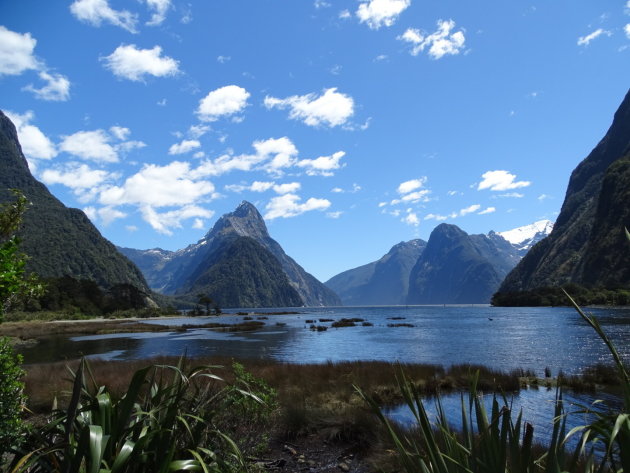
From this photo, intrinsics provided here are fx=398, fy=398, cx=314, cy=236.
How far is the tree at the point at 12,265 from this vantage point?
15.7 ft

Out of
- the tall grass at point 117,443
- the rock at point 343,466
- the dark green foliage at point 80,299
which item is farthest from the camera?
the dark green foliage at point 80,299

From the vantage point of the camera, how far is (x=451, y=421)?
45.5 feet

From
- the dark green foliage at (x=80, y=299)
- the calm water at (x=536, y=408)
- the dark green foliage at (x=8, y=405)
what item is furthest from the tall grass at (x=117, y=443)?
the dark green foliage at (x=80, y=299)

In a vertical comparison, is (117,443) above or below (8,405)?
below

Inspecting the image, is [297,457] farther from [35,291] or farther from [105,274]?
[105,274]

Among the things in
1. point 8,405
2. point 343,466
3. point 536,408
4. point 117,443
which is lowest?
point 536,408

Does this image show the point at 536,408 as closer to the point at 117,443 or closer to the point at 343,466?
the point at 343,466

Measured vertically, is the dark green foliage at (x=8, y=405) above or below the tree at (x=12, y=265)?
below

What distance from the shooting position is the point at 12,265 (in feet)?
16.2

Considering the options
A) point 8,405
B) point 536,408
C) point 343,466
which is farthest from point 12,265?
point 536,408

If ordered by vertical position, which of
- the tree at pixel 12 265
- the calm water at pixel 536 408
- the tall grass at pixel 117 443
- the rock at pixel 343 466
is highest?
the tree at pixel 12 265

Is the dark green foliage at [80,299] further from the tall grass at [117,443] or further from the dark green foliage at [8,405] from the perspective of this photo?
the tall grass at [117,443]

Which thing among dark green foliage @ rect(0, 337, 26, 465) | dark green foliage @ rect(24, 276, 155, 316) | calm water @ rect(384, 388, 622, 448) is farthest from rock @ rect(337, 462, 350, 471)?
dark green foliage @ rect(24, 276, 155, 316)

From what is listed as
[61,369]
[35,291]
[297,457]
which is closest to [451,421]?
[297,457]
